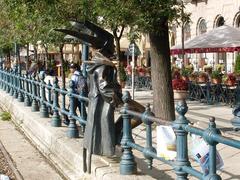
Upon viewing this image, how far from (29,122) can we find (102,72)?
656 cm

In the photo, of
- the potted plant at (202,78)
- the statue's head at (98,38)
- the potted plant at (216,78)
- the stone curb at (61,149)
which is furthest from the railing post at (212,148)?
the potted plant at (202,78)

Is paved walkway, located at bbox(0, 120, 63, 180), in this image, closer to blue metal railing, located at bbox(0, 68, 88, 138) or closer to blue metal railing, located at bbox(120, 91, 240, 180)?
blue metal railing, located at bbox(0, 68, 88, 138)

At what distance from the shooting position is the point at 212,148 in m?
4.26

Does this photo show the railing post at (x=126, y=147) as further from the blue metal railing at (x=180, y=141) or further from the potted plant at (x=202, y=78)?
the potted plant at (x=202, y=78)

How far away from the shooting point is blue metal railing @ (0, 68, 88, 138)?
9.47 m

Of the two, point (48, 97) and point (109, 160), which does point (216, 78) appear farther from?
point (109, 160)

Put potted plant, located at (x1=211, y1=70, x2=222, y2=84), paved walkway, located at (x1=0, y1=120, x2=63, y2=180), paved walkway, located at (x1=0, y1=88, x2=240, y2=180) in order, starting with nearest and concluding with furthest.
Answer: paved walkway, located at (x1=0, y1=88, x2=240, y2=180), paved walkway, located at (x1=0, y1=120, x2=63, y2=180), potted plant, located at (x1=211, y1=70, x2=222, y2=84)

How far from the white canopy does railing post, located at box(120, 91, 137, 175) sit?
36.5ft

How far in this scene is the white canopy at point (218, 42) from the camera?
17.2 meters

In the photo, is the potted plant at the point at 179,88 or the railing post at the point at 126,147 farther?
the potted plant at the point at 179,88

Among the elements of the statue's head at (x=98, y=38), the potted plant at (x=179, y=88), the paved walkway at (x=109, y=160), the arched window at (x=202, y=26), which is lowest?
the paved walkway at (x=109, y=160)

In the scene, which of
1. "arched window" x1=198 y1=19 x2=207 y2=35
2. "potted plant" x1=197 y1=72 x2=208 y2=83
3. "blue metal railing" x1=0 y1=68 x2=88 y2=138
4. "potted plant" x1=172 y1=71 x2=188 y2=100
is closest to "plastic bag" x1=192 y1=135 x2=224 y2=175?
"blue metal railing" x1=0 y1=68 x2=88 y2=138

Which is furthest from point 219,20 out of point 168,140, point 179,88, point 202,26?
point 168,140

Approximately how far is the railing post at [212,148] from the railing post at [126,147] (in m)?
2.15
